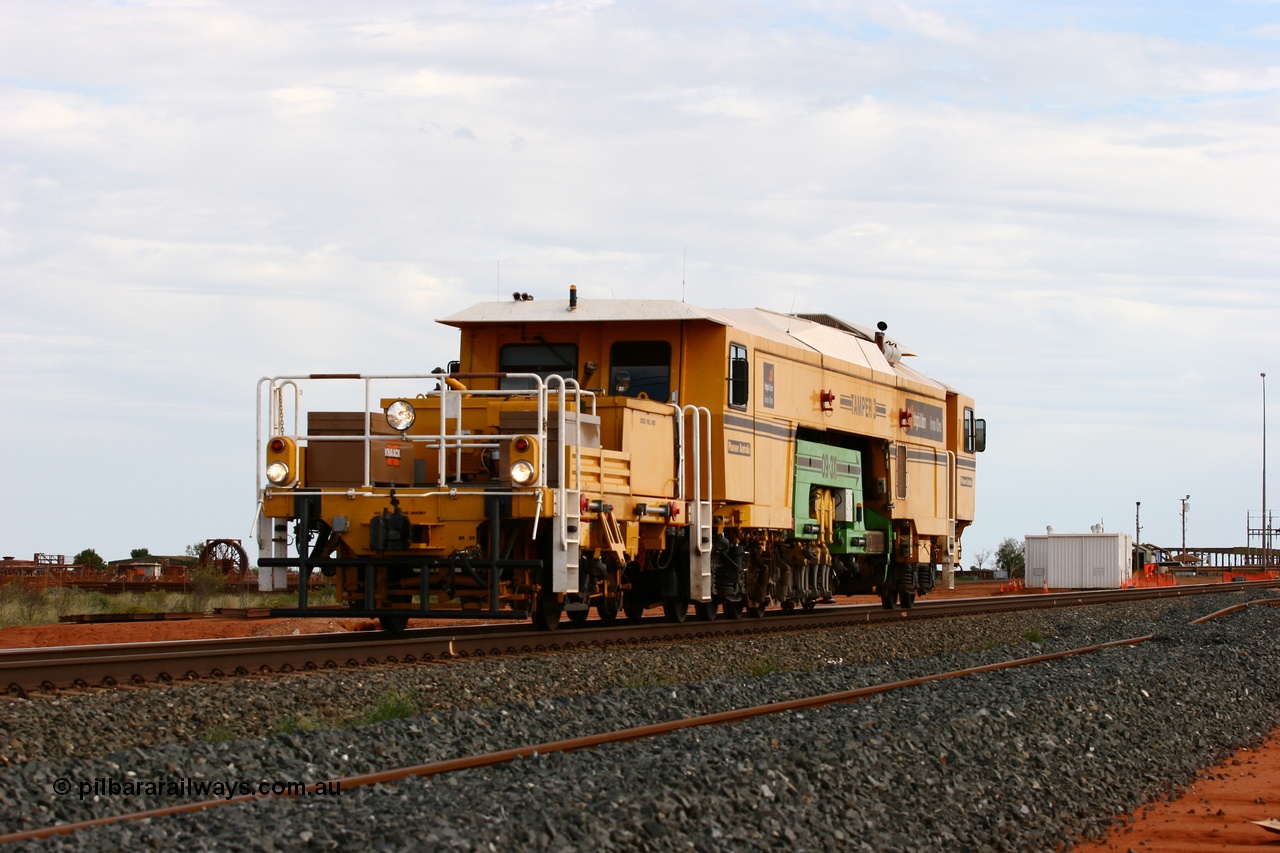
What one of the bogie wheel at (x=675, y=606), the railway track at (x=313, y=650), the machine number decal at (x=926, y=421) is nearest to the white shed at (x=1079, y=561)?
the machine number decal at (x=926, y=421)

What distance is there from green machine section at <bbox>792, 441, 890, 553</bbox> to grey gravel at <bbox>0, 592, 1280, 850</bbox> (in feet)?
16.8

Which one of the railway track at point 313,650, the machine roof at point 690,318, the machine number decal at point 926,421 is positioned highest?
the machine roof at point 690,318

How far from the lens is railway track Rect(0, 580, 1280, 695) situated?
9852 mm

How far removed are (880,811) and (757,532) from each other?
10.6 m

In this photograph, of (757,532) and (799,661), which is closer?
(799,661)

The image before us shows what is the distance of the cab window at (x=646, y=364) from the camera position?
630 inches

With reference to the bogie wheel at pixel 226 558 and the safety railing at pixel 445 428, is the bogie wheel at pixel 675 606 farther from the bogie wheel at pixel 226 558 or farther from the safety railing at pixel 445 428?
the bogie wheel at pixel 226 558

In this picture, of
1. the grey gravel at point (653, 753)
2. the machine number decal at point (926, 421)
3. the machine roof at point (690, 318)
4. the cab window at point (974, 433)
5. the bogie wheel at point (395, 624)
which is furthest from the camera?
A: the cab window at point (974, 433)

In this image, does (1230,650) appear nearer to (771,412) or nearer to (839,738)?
(771,412)

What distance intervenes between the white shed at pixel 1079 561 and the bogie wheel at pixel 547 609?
36.0 metres

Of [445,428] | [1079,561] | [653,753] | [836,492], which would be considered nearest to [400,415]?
[445,428]

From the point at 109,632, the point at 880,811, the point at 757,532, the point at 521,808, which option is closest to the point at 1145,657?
the point at 757,532

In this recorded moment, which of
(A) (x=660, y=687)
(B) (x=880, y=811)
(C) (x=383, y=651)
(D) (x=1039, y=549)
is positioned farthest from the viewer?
(D) (x=1039, y=549)

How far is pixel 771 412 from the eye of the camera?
17.0 meters
